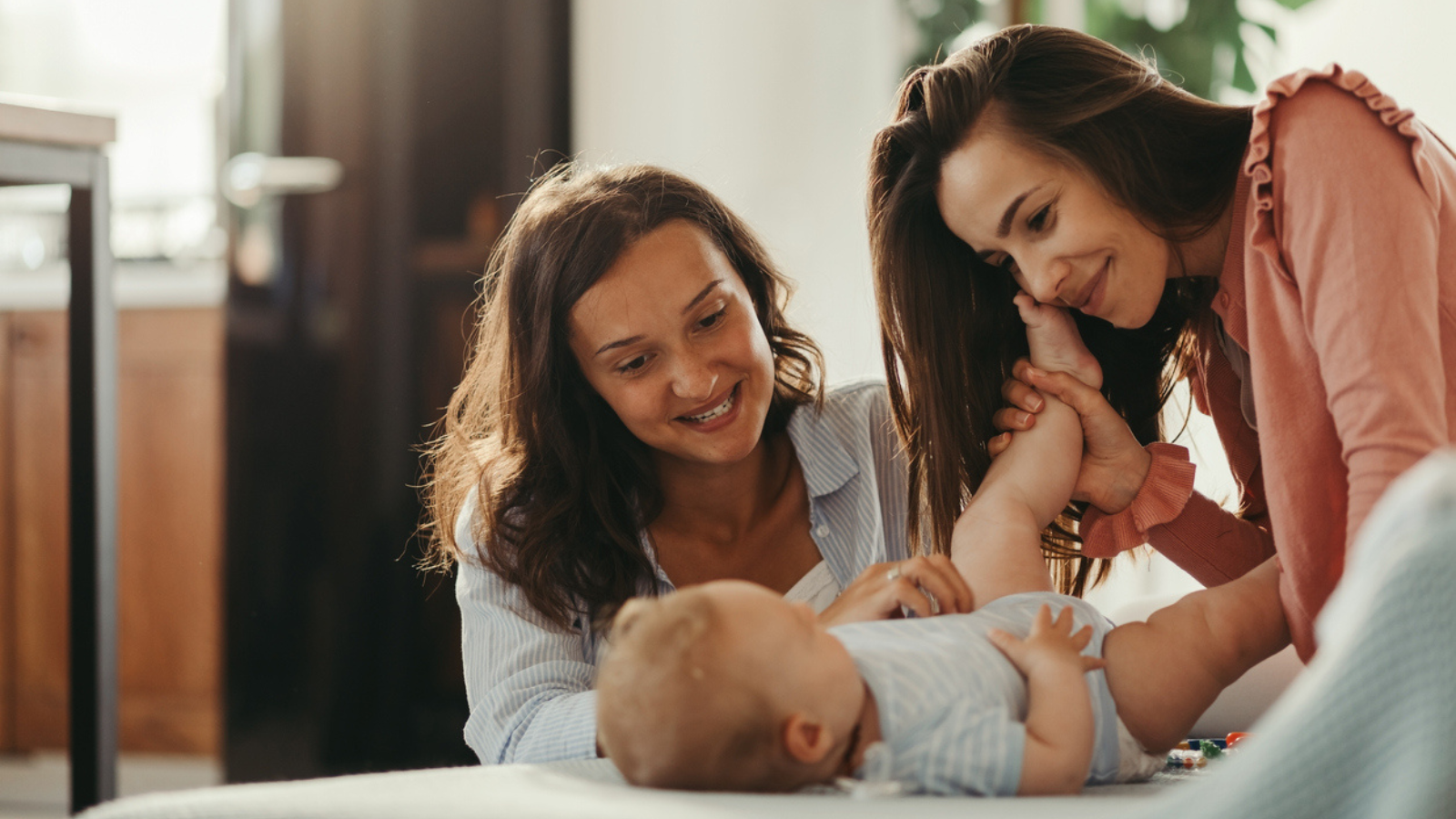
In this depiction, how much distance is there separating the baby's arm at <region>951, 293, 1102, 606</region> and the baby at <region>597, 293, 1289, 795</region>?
5 centimetres

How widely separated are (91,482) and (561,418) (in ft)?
1.63

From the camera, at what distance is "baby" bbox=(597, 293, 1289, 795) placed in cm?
83

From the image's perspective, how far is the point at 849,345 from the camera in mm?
2553

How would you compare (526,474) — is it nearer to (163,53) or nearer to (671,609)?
(671,609)

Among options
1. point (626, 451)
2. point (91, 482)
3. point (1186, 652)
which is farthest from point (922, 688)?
point (91, 482)

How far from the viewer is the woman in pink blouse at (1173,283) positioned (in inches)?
37.6

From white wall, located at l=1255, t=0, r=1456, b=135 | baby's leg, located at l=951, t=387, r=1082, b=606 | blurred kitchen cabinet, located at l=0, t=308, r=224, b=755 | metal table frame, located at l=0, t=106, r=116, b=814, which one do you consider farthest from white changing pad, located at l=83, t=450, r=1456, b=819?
blurred kitchen cabinet, located at l=0, t=308, r=224, b=755

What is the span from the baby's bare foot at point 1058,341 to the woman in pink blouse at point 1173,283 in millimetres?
19

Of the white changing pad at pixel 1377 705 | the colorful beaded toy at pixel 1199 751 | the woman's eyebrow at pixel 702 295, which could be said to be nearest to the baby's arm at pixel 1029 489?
the colorful beaded toy at pixel 1199 751

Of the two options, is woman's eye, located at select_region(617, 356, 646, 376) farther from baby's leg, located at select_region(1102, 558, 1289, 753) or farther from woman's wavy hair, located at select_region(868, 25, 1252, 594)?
baby's leg, located at select_region(1102, 558, 1289, 753)

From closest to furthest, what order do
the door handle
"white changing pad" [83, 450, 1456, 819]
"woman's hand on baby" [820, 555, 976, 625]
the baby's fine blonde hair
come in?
1. "white changing pad" [83, 450, 1456, 819]
2. the baby's fine blonde hair
3. "woman's hand on baby" [820, 555, 976, 625]
4. the door handle

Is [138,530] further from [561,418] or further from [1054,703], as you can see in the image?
[1054,703]

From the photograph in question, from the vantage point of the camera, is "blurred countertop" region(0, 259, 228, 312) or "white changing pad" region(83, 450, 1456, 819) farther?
"blurred countertop" region(0, 259, 228, 312)

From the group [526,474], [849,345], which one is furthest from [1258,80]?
[526,474]
